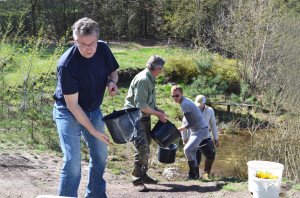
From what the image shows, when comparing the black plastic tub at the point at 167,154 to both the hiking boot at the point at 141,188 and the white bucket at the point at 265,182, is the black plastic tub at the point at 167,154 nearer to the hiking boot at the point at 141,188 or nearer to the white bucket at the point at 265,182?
the hiking boot at the point at 141,188

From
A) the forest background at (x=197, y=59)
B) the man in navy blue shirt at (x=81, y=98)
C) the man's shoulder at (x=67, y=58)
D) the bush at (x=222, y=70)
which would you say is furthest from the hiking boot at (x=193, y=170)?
the bush at (x=222, y=70)

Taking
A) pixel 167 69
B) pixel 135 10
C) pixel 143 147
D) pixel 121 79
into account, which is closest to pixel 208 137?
pixel 143 147

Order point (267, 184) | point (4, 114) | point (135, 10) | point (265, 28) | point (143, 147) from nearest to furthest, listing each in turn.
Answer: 1. point (267, 184)
2. point (143, 147)
3. point (4, 114)
4. point (265, 28)
5. point (135, 10)

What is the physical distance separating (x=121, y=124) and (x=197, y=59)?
41.6 ft

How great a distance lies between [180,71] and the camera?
15.3m

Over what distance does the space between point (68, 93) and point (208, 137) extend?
3.53 metres

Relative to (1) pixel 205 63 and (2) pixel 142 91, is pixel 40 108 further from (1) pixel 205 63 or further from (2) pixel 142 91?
(1) pixel 205 63

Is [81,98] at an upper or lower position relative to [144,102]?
upper

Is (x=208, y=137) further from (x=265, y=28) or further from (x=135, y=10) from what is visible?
(x=135, y=10)

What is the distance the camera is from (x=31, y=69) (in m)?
8.06

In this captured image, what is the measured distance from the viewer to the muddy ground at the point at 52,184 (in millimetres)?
4147

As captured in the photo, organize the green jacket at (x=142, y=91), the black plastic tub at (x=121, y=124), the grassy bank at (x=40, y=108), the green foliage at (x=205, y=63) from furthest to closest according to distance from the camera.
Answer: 1. the green foliage at (x=205, y=63)
2. the grassy bank at (x=40, y=108)
3. the green jacket at (x=142, y=91)
4. the black plastic tub at (x=121, y=124)

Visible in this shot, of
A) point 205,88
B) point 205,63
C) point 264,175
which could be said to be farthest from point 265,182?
point 205,63

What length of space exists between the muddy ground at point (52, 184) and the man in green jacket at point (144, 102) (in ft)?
1.00
